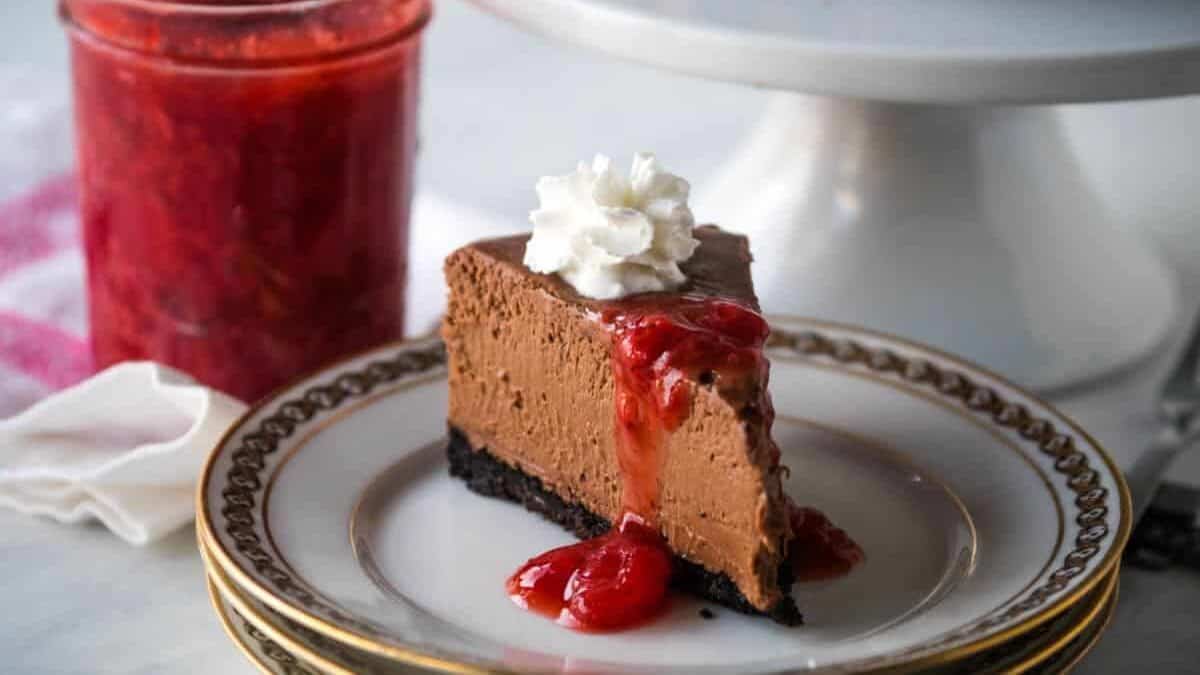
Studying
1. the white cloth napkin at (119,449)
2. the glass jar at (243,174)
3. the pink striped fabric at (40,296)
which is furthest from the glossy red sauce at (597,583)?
the pink striped fabric at (40,296)

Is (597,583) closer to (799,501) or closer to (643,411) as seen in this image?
(643,411)

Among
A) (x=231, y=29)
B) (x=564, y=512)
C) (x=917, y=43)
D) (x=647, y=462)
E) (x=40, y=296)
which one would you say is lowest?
(x=40, y=296)

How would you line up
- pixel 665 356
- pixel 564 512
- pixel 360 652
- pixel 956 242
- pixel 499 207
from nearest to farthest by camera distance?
1. pixel 360 652
2. pixel 665 356
3. pixel 564 512
4. pixel 956 242
5. pixel 499 207

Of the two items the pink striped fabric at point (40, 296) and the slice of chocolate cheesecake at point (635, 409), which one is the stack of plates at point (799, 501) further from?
the pink striped fabric at point (40, 296)

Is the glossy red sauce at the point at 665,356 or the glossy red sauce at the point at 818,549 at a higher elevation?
the glossy red sauce at the point at 665,356

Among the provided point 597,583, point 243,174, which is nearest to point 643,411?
point 597,583

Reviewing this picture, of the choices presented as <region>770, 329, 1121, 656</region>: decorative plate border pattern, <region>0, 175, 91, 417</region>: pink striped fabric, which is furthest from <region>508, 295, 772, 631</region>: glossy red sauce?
<region>0, 175, 91, 417</region>: pink striped fabric

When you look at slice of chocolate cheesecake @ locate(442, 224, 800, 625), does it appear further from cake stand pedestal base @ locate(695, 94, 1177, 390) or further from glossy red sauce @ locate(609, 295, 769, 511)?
cake stand pedestal base @ locate(695, 94, 1177, 390)

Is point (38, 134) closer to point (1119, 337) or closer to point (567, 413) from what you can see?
point (567, 413)
